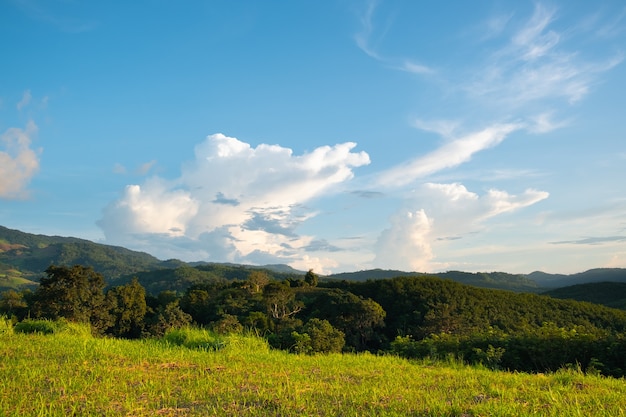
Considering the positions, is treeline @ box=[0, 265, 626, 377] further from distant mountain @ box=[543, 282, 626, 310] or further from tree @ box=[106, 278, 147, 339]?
distant mountain @ box=[543, 282, 626, 310]

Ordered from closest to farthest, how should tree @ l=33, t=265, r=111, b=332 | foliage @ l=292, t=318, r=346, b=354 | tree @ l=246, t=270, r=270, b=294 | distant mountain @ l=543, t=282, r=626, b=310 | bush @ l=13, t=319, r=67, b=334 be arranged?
foliage @ l=292, t=318, r=346, b=354 < bush @ l=13, t=319, r=67, b=334 < tree @ l=33, t=265, r=111, b=332 < tree @ l=246, t=270, r=270, b=294 < distant mountain @ l=543, t=282, r=626, b=310

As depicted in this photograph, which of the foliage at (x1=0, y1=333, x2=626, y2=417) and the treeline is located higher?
the foliage at (x1=0, y1=333, x2=626, y2=417)

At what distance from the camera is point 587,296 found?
12362 cm

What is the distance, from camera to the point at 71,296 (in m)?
49.5

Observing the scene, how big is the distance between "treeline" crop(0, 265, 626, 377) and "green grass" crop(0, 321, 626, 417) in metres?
3.11

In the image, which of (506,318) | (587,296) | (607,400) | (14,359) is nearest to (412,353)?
(607,400)

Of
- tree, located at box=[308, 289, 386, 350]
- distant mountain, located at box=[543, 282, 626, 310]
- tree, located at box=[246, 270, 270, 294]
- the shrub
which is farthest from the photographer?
distant mountain, located at box=[543, 282, 626, 310]

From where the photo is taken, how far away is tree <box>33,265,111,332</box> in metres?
48.5

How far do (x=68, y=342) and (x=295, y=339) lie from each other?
5611mm

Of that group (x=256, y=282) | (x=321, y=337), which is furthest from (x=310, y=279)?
(x=321, y=337)

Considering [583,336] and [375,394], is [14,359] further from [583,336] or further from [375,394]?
[583,336]

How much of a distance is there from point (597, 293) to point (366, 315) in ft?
329

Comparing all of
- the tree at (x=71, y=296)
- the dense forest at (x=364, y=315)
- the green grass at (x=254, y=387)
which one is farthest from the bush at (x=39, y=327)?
the tree at (x=71, y=296)

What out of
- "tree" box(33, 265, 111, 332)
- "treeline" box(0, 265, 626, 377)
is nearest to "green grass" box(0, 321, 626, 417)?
"treeline" box(0, 265, 626, 377)
